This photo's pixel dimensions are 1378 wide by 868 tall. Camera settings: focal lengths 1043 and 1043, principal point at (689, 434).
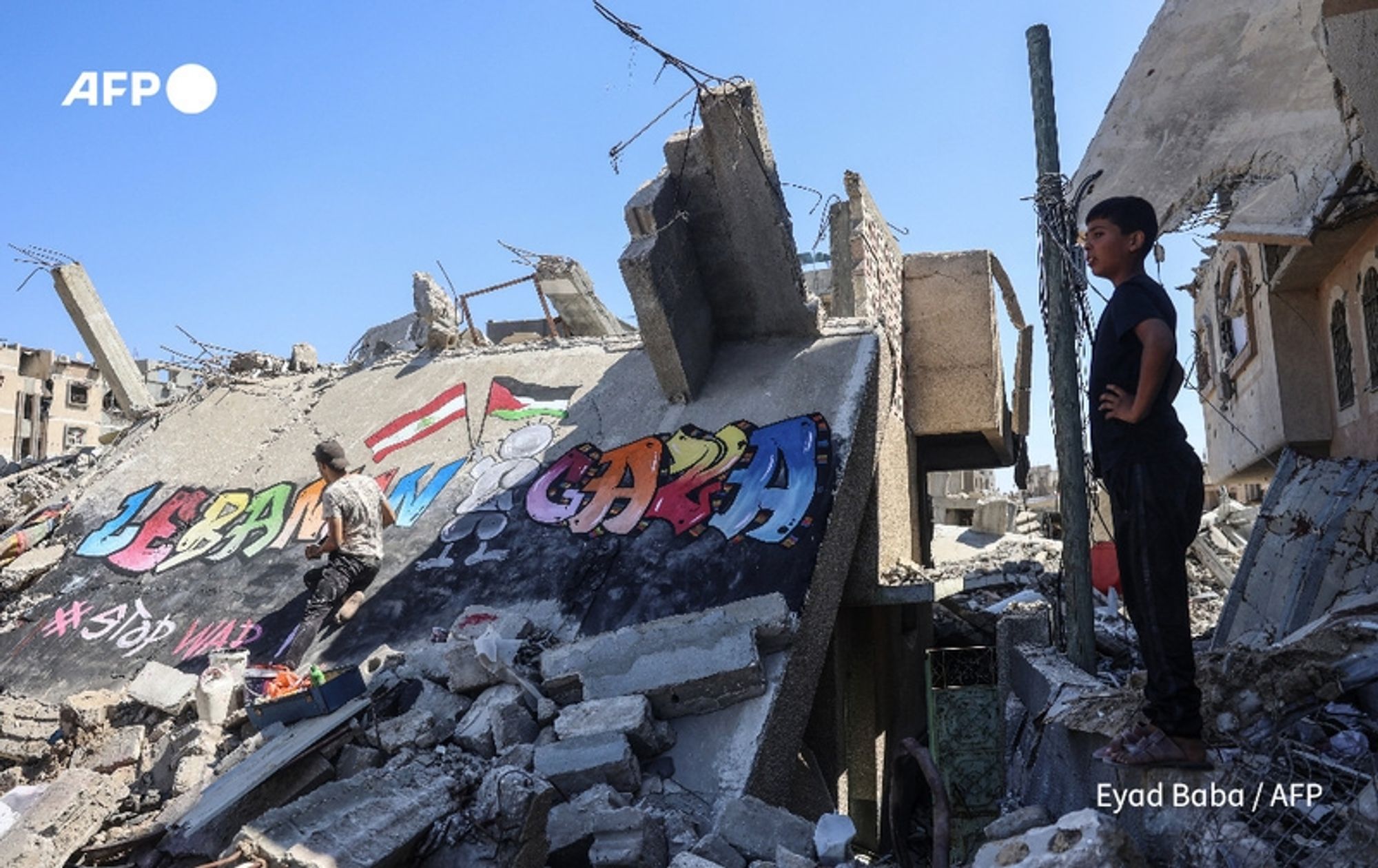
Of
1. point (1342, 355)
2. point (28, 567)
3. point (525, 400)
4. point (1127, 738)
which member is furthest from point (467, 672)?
point (1342, 355)

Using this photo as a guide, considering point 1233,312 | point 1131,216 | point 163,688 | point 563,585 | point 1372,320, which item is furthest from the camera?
point 1233,312

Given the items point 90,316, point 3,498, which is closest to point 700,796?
point 3,498

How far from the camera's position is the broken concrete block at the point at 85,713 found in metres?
6.26

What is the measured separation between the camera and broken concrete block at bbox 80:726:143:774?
576 centimetres

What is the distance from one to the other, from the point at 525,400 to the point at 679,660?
4.68 metres

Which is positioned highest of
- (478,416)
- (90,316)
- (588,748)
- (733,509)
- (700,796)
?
(90,316)

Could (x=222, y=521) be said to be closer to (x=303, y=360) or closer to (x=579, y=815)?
(x=303, y=360)

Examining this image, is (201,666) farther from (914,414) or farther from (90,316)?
(90,316)

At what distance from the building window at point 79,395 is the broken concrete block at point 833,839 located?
51140mm

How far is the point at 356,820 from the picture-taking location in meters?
4.12

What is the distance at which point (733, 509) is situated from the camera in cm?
712

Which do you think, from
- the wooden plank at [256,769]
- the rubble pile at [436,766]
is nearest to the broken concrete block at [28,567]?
the rubble pile at [436,766]

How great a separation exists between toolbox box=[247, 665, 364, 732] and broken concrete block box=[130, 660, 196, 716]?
2.84ft

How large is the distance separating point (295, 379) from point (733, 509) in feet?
21.9
